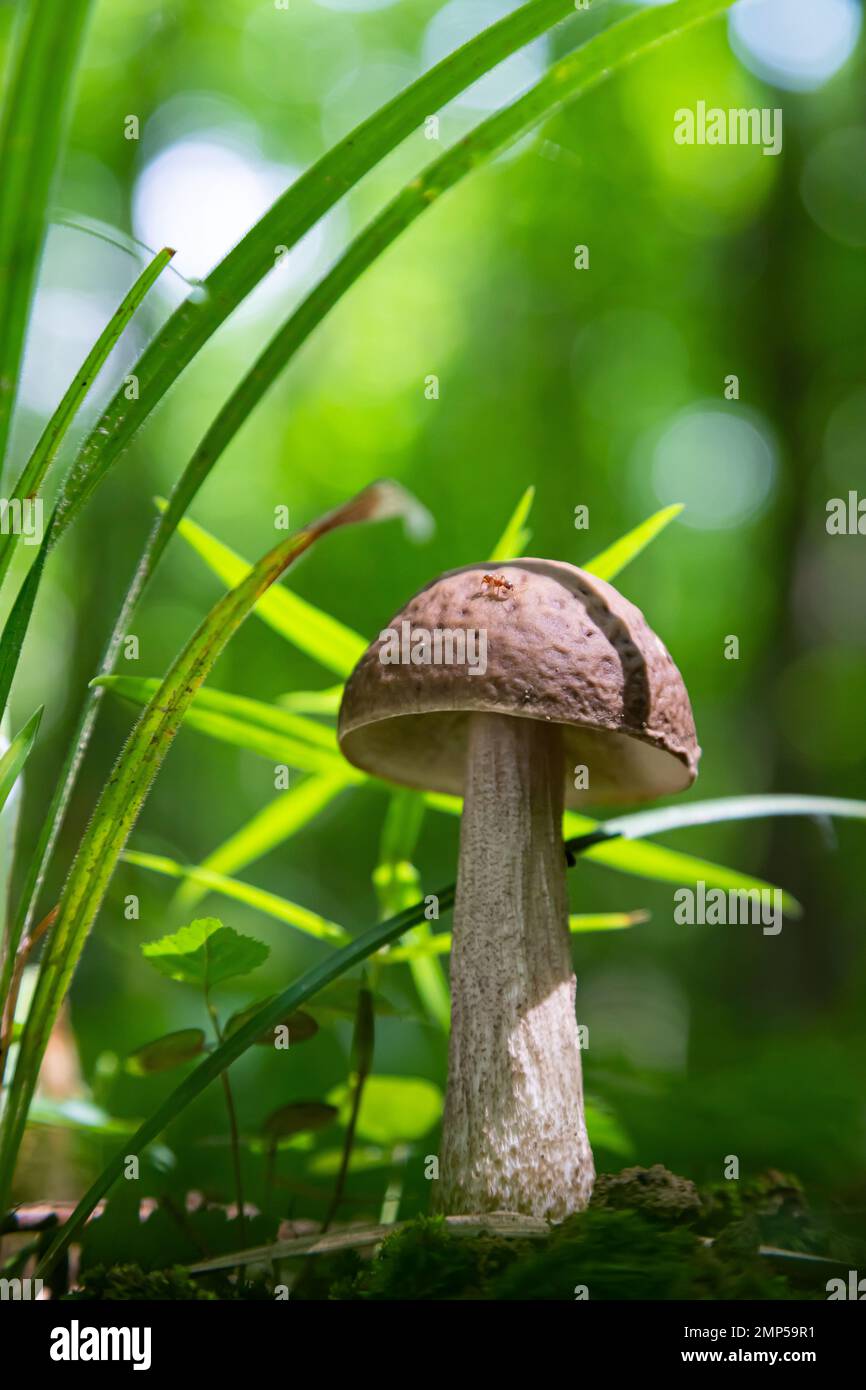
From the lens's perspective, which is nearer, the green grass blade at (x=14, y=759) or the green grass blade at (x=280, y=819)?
the green grass blade at (x=14, y=759)

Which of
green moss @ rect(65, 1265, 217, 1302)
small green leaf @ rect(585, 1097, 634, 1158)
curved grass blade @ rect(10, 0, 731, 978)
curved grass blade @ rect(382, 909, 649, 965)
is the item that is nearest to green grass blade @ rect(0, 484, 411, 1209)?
curved grass blade @ rect(10, 0, 731, 978)

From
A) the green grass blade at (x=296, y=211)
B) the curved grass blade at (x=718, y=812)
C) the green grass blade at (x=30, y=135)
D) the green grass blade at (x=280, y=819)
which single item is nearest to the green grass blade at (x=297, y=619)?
A: the green grass blade at (x=280, y=819)

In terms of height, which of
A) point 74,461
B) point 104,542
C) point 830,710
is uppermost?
point 104,542

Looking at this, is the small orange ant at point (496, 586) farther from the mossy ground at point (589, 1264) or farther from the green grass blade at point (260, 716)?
the mossy ground at point (589, 1264)

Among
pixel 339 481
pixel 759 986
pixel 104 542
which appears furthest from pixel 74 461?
pixel 339 481

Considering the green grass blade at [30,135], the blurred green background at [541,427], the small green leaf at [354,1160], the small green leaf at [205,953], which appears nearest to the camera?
the green grass blade at [30,135]

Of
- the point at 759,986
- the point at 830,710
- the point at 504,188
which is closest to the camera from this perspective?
the point at 759,986

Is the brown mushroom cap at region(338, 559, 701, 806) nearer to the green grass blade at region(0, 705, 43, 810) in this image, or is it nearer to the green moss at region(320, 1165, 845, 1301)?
the green grass blade at region(0, 705, 43, 810)

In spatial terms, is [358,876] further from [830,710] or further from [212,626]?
[212,626]
